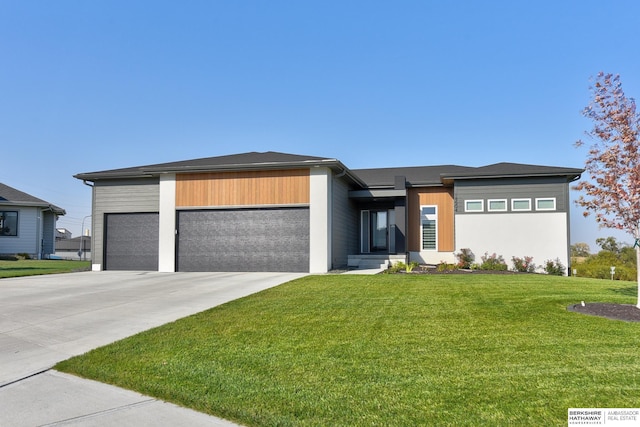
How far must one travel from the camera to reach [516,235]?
58.6 feet

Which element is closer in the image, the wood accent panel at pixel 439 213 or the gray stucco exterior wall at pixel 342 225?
the gray stucco exterior wall at pixel 342 225

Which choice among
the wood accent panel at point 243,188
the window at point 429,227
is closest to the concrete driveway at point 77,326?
the wood accent panel at point 243,188

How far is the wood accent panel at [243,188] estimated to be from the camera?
53.6ft

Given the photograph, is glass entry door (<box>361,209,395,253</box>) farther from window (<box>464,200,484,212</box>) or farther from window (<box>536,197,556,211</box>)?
window (<box>536,197,556,211</box>)

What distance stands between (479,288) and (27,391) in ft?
30.5

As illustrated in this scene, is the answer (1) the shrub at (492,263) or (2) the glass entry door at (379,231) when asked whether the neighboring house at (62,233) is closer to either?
(2) the glass entry door at (379,231)

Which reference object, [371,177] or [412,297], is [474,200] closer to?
[371,177]

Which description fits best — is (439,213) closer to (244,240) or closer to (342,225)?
(342,225)

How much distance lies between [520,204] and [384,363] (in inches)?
617

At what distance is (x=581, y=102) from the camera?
7938 mm

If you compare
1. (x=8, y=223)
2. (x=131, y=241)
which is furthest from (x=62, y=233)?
(x=131, y=241)

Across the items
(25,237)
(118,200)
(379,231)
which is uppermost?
(118,200)

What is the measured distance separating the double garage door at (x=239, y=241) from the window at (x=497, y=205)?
26.6ft

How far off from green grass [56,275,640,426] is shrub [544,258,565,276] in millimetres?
10420
